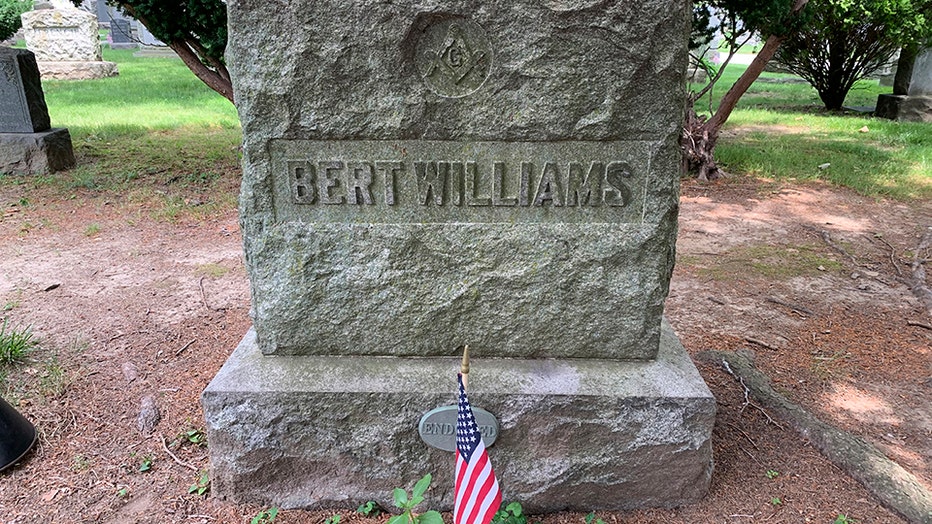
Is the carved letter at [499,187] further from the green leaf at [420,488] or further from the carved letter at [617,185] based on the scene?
the green leaf at [420,488]

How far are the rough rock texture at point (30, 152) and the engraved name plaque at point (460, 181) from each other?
554 centimetres

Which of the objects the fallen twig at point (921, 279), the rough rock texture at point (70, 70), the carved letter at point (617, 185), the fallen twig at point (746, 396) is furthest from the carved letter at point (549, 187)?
the rough rock texture at point (70, 70)

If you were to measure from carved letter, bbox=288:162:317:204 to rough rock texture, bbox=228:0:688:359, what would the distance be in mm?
41

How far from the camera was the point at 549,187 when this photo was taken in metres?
2.10

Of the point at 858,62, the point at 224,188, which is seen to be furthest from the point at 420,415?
the point at 858,62

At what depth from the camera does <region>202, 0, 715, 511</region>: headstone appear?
193 cm

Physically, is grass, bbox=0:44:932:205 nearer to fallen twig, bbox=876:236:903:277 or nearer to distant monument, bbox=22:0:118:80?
fallen twig, bbox=876:236:903:277

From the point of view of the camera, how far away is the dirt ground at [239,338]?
226 cm

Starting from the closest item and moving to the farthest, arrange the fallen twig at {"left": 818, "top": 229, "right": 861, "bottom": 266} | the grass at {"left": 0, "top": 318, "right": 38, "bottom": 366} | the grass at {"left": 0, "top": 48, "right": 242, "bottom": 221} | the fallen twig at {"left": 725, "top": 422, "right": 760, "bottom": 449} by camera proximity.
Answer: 1. the fallen twig at {"left": 725, "top": 422, "right": 760, "bottom": 449}
2. the grass at {"left": 0, "top": 318, "right": 38, "bottom": 366}
3. the fallen twig at {"left": 818, "top": 229, "right": 861, "bottom": 266}
4. the grass at {"left": 0, "top": 48, "right": 242, "bottom": 221}

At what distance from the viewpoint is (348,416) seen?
2.14 metres

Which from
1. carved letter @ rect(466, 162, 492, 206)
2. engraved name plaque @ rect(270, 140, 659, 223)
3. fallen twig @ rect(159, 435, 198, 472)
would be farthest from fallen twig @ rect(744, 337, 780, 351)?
fallen twig @ rect(159, 435, 198, 472)

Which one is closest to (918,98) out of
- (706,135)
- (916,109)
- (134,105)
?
(916,109)

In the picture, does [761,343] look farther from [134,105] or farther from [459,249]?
[134,105]

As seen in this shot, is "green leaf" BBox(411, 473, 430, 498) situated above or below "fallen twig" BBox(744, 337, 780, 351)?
above
